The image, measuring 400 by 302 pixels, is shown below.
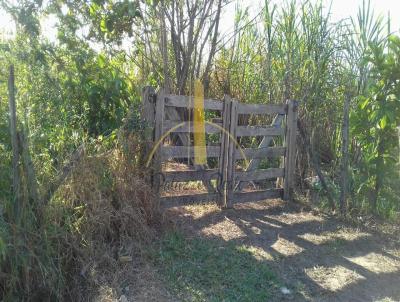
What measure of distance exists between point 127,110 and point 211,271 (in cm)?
240

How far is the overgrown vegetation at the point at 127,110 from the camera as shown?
419cm

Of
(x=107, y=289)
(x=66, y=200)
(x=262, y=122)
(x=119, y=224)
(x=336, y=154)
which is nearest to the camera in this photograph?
(x=107, y=289)

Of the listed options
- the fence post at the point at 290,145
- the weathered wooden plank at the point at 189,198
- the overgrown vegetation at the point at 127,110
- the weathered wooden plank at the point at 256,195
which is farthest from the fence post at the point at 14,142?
the fence post at the point at 290,145

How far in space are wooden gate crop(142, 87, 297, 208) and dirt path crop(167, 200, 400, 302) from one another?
27 cm

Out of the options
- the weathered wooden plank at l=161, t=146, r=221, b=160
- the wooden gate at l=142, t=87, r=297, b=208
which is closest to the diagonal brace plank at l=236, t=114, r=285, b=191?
the wooden gate at l=142, t=87, r=297, b=208

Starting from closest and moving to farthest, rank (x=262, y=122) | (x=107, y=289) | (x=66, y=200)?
(x=107, y=289)
(x=66, y=200)
(x=262, y=122)

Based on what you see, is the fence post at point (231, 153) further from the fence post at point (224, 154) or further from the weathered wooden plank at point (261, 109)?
the weathered wooden plank at point (261, 109)

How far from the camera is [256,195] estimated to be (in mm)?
6922

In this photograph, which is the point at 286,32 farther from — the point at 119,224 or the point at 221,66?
the point at 119,224

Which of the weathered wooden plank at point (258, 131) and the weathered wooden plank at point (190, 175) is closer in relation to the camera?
the weathered wooden plank at point (190, 175)

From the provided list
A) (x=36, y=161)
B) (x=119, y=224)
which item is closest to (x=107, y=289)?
(x=119, y=224)

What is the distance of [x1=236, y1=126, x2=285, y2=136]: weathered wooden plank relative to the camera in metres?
6.62

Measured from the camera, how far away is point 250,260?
193 inches

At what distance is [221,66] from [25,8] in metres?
5.20
